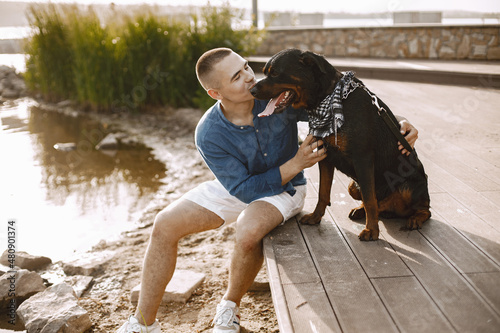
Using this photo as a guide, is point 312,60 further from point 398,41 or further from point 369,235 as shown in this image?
point 398,41

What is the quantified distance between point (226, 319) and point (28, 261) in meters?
1.75

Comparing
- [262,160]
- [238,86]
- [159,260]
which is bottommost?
[159,260]

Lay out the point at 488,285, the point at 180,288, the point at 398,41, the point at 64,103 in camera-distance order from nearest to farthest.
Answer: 1. the point at 488,285
2. the point at 180,288
3. the point at 64,103
4. the point at 398,41

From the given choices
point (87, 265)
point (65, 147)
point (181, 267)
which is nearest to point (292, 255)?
point (181, 267)

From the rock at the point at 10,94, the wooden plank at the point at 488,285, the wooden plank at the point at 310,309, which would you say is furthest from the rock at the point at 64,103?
the wooden plank at the point at 488,285

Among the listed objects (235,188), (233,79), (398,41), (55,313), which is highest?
(233,79)

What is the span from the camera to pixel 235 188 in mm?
2320

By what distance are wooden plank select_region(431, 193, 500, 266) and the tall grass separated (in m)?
4.84

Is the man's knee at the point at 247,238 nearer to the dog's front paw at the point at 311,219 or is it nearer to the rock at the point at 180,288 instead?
the dog's front paw at the point at 311,219

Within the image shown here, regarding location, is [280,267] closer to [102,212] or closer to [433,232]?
[433,232]

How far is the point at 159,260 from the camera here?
2.28m

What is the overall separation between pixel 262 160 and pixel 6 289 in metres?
1.77

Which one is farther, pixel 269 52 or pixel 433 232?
pixel 269 52

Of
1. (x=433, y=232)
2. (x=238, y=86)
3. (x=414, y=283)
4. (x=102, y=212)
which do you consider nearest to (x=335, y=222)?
(x=433, y=232)
